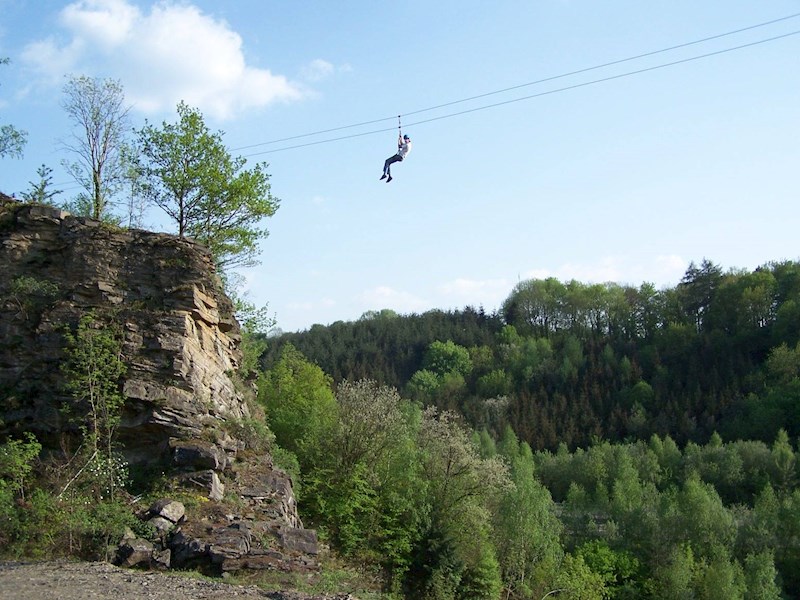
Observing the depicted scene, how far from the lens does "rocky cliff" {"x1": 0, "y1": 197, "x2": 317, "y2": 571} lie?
1819 cm

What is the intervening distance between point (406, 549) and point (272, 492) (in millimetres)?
10906

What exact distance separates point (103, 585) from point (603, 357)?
103 metres

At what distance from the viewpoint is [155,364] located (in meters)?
20.9

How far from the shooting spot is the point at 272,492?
66.4ft

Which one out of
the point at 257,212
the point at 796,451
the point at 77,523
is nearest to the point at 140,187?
the point at 257,212

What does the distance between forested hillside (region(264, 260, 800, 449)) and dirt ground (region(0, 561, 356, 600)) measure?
7802 cm

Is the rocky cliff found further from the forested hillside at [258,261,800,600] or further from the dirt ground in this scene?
the forested hillside at [258,261,800,600]

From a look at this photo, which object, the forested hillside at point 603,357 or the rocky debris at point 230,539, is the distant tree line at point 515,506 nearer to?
the rocky debris at point 230,539

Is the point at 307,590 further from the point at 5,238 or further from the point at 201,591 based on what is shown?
the point at 5,238

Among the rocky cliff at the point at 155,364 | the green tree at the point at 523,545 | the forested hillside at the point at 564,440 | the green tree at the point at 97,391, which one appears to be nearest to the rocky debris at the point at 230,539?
the rocky cliff at the point at 155,364

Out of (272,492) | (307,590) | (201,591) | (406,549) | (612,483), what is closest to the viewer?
(201,591)

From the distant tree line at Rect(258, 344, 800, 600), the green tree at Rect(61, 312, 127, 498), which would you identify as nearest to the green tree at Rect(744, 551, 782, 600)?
the distant tree line at Rect(258, 344, 800, 600)

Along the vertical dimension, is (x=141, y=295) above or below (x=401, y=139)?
below

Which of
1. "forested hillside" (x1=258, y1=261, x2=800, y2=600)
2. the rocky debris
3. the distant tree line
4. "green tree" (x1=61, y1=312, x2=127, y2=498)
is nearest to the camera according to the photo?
the rocky debris
